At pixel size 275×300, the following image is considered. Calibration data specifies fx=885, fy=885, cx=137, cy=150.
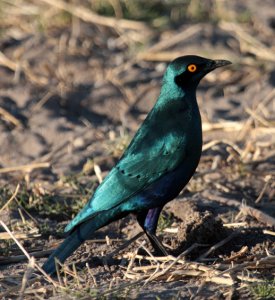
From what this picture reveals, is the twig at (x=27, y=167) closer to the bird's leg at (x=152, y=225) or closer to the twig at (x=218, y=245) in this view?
the bird's leg at (x=152, y=225)

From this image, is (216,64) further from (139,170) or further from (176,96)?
(139,170)

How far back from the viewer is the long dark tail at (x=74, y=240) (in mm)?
4820

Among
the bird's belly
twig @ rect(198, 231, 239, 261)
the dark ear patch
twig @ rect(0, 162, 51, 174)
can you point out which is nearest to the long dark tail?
the bird's belly

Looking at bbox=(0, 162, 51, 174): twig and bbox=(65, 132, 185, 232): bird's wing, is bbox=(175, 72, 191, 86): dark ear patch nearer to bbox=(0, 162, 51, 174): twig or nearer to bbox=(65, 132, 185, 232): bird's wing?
bbox=(65, 132, 185, 232): bird's wing

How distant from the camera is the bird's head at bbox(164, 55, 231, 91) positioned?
5375mm

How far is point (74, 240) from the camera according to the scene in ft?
16.2

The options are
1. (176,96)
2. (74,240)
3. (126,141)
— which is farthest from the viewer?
(126,141)

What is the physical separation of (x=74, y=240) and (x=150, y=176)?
579 mm

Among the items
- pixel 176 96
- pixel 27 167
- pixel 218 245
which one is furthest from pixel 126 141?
pixel 218 245

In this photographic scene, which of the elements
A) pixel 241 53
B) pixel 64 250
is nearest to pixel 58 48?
pixel 241 53

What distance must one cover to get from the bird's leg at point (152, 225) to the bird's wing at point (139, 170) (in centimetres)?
21

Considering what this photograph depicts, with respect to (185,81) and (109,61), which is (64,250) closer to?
(185,81)

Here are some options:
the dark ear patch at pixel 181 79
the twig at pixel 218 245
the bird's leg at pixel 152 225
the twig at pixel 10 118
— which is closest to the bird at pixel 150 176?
the bird's leg at pixel 152 225

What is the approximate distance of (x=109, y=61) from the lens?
349 inches
